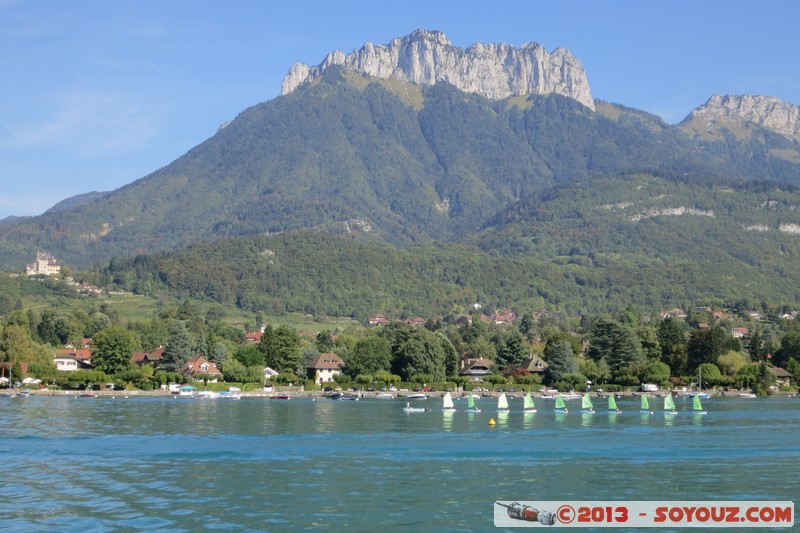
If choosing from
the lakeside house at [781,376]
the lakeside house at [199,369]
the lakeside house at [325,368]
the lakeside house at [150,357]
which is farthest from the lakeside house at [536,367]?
the lakeside house at [150,357]

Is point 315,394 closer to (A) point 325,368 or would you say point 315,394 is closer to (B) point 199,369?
(A) point 325,368

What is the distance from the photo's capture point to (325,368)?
160 m

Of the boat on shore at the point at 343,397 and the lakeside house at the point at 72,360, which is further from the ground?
the lakeside house at the point at 72,360

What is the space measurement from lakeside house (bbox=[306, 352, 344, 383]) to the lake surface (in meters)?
64.8

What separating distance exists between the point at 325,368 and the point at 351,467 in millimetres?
104538

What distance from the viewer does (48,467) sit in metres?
55.7

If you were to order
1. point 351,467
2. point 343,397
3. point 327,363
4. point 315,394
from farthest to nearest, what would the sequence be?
point 327,363 → point 315,394 → point 343,397 → point 351,467

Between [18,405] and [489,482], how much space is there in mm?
71130

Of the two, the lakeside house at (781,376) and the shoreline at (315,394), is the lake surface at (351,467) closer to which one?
the shoreline at (315,394)

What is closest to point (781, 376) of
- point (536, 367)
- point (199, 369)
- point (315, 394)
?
point (536, 367)

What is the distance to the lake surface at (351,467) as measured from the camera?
42.7 meters

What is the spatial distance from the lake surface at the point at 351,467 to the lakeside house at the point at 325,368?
6479cm

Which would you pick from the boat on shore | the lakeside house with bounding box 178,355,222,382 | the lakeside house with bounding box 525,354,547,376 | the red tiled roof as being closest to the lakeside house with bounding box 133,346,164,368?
the lakeside house with bounding box 178,355,222,382

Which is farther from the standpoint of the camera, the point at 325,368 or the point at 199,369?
the point at 325,368
